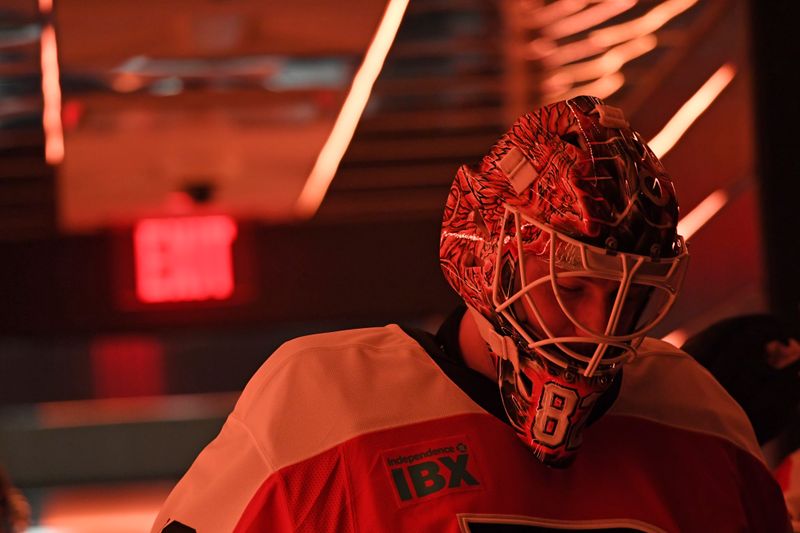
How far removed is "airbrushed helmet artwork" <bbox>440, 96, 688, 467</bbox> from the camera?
1.72 metres

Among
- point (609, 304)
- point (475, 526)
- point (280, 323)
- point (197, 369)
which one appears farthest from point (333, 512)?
point (197, 369)

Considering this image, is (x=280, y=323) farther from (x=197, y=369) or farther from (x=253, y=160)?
(x=197, y=369)

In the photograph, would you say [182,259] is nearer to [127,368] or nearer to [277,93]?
[277,93]

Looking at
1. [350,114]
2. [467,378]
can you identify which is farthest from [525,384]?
[350,114]

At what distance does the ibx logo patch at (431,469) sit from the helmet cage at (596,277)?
0.19 metres

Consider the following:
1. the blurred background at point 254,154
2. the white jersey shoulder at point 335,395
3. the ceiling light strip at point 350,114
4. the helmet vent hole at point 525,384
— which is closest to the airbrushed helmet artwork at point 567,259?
the helmet vent hole at point 525,384

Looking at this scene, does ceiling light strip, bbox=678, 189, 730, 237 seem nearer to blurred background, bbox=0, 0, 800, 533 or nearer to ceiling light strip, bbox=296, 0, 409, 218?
blurred background, bbox=0, 0, 800, 533

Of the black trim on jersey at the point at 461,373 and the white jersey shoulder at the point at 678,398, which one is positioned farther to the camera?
the white jersey shoulder at the point at 678,398

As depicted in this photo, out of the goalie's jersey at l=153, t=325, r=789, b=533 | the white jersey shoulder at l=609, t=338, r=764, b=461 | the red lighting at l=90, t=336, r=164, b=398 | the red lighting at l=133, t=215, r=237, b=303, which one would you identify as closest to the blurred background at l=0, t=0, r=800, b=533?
the red lighting at l=133, t=215, r=237, b=303

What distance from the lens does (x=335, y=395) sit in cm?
188

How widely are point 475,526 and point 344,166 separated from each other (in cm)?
619

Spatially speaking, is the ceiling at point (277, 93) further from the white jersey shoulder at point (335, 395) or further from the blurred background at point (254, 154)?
the white jersey shoulder at point (335, 395)

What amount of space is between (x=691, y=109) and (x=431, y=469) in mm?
2683

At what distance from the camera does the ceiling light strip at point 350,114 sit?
5732 mm
